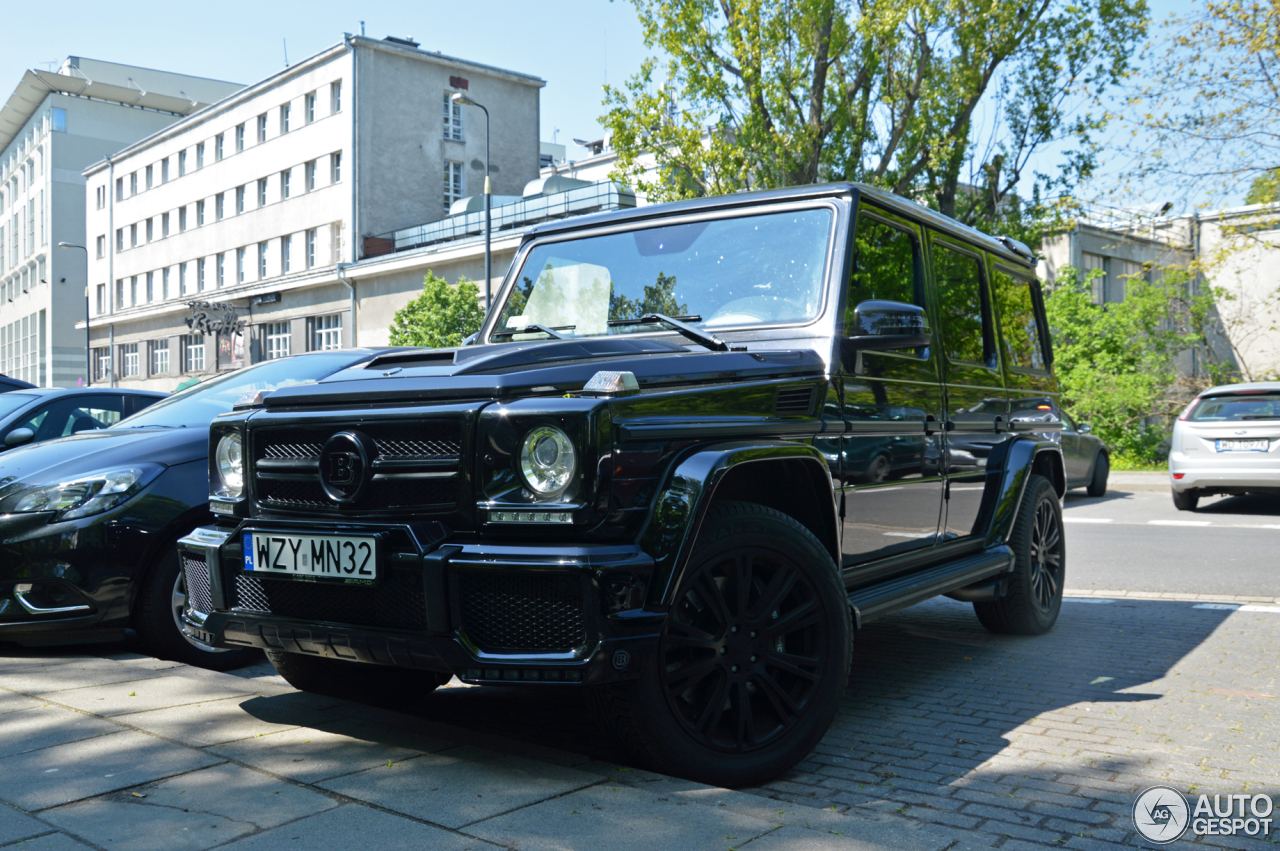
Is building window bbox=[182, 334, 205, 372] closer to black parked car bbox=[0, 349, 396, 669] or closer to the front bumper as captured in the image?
black parked car bbox=[0, 349, 396, 669]

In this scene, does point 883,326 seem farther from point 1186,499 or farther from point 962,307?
point 1186,499

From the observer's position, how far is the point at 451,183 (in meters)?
46.1

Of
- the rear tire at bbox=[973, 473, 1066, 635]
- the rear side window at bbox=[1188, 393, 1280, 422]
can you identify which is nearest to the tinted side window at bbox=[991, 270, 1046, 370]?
the rear tire at bbox=[973, 473, 1066, 635]

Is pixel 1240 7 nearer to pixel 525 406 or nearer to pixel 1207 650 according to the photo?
pixel 1207 650

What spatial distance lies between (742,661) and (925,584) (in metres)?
1.54

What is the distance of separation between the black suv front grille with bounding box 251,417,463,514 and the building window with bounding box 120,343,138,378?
198 feet

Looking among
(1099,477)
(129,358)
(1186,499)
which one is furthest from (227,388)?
(129,358)

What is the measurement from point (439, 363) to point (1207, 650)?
4.69 metres

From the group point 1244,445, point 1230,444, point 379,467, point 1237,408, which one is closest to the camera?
point 379,467

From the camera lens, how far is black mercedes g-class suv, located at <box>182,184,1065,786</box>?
10.1ft

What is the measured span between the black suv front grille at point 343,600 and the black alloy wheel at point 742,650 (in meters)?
0.75

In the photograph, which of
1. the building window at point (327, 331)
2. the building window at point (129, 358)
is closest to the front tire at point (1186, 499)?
the building window at point (327, 331)

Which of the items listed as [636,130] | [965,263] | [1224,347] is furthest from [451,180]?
[965,263]

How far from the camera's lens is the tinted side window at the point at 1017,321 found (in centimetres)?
636
